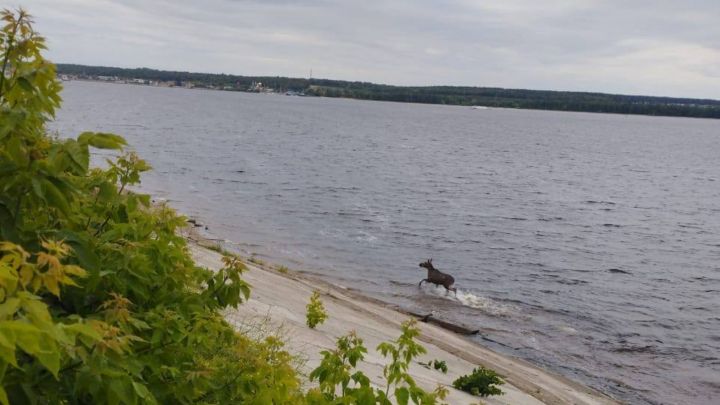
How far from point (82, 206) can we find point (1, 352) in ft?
8.20

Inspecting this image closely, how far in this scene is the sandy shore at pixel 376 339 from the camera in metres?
11.1

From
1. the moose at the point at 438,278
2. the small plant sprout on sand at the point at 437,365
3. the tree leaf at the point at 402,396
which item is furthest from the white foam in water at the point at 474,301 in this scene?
the tree leaf at the point at 402,396

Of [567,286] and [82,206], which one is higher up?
[82,206]

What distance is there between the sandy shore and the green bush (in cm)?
16

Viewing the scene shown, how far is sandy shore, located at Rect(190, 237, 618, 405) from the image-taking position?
1107 centimetres

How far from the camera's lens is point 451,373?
13234mm

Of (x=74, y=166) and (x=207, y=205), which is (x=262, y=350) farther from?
(x=207, y=205)

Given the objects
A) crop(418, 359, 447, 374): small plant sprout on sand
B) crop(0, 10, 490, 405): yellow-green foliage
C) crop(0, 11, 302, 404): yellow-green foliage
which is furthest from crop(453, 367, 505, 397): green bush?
crop(0, 11, 302, 404): yellow-green foliage

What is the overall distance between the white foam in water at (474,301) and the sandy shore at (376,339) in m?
3.46

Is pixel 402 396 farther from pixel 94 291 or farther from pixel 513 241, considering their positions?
pixel 513 241

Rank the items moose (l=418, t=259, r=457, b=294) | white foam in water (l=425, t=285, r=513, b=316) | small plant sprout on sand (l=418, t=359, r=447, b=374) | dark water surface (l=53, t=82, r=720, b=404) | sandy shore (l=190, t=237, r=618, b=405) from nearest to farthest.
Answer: sandy shore (l=190, t=237, r=618, b=405) < small plant sprout on sand (l=418, t=359, r=447, b=374) < dark water surface (l=53, t=82, r=720, b=404) < white foam in water (l=425, t=285, r=513, b=316) < moose (l=418, t=259, r=457, b=294)

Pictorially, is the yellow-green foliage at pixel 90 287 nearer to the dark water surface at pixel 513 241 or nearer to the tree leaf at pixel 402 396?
the tree leaf at pixel 402 396

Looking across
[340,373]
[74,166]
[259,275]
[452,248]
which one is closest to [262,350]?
[340,373]

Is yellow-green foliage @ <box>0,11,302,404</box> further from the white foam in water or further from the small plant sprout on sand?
the white foam in water
